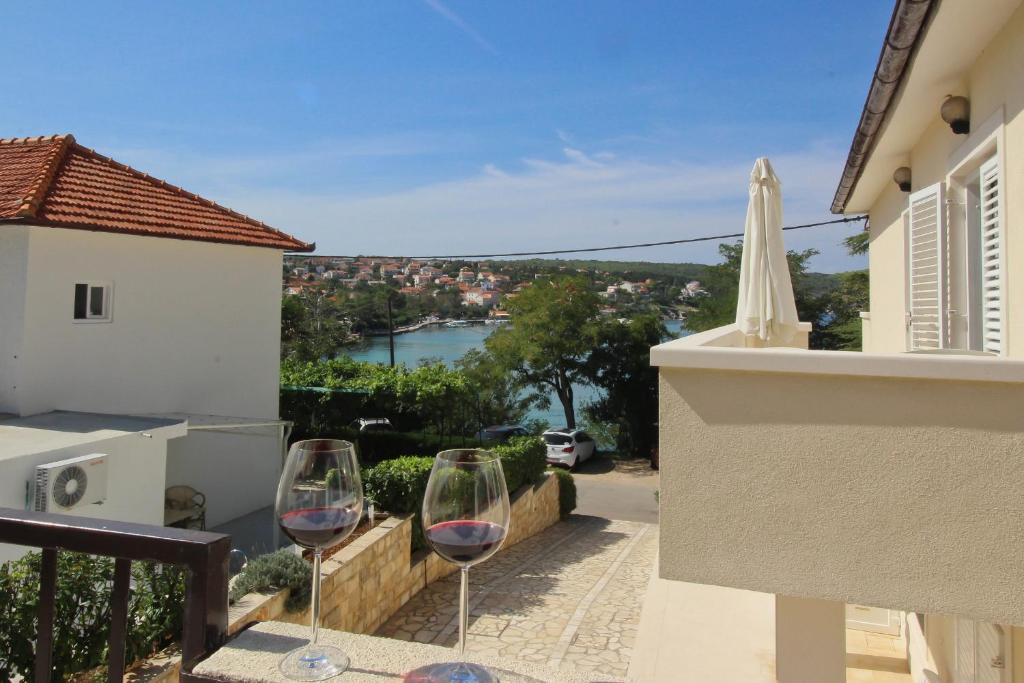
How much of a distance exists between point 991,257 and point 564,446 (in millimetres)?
24599

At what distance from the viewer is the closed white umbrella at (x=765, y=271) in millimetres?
6449

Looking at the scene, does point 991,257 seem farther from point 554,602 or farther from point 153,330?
point 153,330

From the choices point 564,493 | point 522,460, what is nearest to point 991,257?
point 522,460

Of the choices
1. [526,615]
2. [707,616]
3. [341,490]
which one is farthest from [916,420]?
[526,615]

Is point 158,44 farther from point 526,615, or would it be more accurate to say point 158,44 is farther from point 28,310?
point 526,615

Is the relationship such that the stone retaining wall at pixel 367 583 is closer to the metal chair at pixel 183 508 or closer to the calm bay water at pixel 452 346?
the metal chair at pixel 183 508

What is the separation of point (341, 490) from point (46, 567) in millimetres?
739

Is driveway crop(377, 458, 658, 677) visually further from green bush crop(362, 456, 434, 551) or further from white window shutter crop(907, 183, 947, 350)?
white window shutter crop(907, 183, 947, 350)

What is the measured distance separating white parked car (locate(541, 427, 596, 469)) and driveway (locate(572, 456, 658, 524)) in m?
0.78

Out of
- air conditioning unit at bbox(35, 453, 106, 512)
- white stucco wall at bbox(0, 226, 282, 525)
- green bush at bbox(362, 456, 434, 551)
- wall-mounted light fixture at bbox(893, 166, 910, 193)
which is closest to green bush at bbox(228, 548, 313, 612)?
air conditioning unit at bbox(35, 453, 106, 512)

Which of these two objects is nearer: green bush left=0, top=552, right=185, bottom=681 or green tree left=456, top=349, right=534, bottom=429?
green bush left=0, top=552, right=185, bottom=681

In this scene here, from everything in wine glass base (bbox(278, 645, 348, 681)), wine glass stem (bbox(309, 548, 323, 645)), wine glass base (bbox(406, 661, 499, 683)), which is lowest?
wine glass base (bbox(406, 661, 499, 683))

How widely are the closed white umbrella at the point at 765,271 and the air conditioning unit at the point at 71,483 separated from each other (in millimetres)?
7818

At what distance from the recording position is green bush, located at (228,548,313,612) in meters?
7.76
